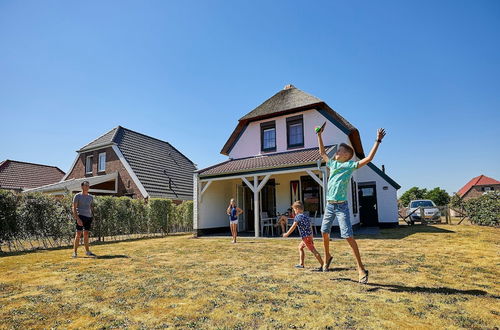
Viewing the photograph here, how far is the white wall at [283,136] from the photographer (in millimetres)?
13406

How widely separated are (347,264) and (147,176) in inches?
632

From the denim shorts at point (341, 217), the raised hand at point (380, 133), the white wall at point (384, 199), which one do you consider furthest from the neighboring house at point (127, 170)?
the raised hand at point (380, 133)

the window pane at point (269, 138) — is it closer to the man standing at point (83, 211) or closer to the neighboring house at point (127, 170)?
the neighboring house at point (127, 170)

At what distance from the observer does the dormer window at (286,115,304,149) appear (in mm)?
13773

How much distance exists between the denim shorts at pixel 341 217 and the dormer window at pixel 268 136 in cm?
1002

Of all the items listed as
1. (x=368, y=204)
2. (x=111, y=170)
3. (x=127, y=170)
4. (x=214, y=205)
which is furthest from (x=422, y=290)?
(x=111, y=170)

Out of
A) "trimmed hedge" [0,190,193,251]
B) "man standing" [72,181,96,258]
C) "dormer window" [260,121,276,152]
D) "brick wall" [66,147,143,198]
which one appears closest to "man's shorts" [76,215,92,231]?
"man standing" [72,181,96,258]

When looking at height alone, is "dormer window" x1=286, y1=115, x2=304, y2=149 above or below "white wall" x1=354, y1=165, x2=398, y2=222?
above

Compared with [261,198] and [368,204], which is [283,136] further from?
[368,204]

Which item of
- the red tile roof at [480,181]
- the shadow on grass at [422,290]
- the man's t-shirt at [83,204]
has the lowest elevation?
the shadow on grass at [422,290]

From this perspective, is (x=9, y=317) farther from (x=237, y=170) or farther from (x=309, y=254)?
(x=237, y=170)

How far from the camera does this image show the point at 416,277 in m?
4.35

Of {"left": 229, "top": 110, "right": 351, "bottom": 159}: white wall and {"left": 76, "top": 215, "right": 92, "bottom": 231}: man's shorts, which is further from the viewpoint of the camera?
{"left": 229, "top": 110, "right": 351, "bottom": 159}: white wall

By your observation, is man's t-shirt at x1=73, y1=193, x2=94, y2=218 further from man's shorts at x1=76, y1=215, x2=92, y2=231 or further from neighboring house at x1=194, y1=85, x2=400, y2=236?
neighboring house at x1=194, y1=85, x2=400, y2=236
